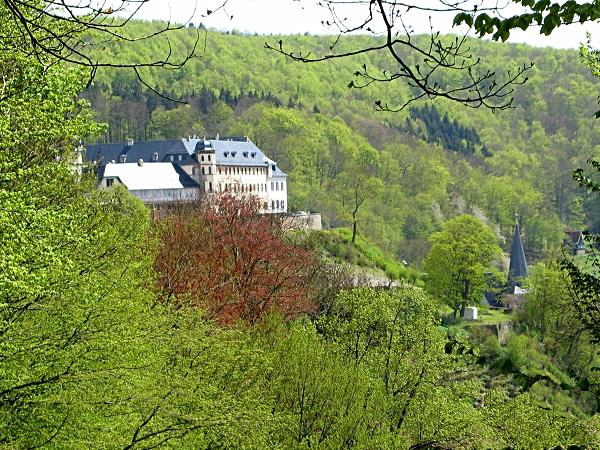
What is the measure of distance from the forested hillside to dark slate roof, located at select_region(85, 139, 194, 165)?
625 centimetres

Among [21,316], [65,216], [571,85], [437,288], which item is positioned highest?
[571,85]

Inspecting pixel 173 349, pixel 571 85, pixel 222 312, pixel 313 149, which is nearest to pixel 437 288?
pixel 222 312

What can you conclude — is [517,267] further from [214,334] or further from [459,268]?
[214,334]

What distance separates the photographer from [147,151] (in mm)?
79562

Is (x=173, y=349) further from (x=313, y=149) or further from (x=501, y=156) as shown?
(x=501, y=156)

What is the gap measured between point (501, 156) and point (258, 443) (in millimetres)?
118582

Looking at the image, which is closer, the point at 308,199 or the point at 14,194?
the point at 14,194

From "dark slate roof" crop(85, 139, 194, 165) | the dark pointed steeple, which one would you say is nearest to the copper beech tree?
the dark pointed steeple

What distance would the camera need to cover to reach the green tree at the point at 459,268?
164 feet

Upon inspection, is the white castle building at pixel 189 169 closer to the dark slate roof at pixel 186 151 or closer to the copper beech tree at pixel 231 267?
the dark slate roof at pixel 186 151

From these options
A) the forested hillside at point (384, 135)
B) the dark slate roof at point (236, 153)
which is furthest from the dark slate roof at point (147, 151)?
the forested hillside at point (384, 135)

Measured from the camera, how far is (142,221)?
18.9m

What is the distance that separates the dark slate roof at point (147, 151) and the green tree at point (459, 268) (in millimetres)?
31974

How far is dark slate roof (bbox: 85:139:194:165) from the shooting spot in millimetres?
77000
